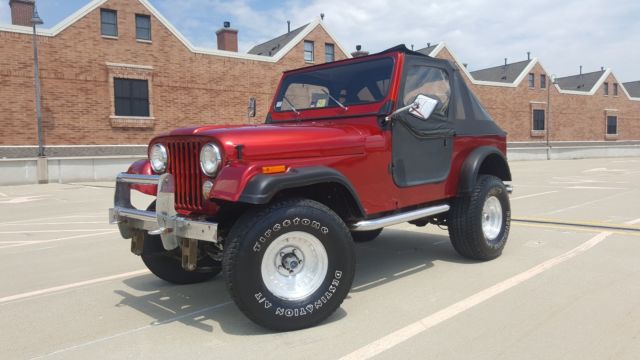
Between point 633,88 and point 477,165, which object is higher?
point 633,88

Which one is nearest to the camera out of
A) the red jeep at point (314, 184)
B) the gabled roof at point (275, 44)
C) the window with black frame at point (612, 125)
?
the red jeep at point (314, 184)

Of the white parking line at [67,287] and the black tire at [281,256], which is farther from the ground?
the black tire at [281,256]

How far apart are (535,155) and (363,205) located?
35.8 metres

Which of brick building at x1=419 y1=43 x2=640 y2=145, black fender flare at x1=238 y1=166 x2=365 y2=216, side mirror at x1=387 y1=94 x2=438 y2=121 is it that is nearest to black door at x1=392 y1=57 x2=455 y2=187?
side mirror at x1=387 y1=94 x2=438 y2=121

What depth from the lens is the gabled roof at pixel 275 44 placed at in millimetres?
28831

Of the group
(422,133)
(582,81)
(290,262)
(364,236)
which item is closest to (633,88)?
(582,81)

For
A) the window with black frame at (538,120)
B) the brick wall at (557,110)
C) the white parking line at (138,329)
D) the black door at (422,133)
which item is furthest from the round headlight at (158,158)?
the window with black frame at (538,120)

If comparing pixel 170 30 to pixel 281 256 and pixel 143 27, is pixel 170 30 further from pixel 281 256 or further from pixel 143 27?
pixel 281 256

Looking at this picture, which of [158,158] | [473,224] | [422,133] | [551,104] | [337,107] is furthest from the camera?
[551,104]

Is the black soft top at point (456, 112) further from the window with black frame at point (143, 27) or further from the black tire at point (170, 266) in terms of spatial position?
the window with black frame at point (143, 27)

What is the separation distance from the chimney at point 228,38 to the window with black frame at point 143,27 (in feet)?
21.9

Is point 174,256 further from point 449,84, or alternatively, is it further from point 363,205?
point 449,84

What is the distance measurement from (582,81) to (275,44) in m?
35.4

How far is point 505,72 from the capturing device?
44094 mm
